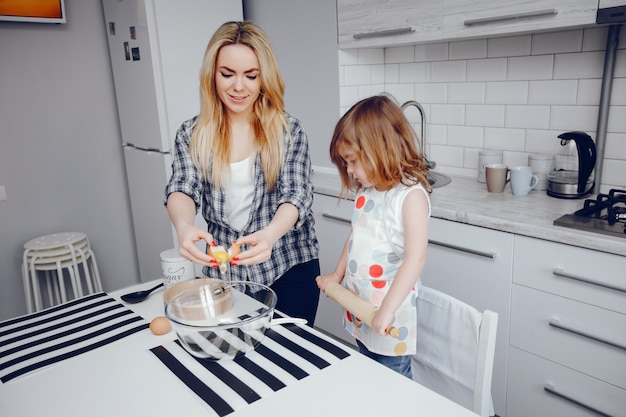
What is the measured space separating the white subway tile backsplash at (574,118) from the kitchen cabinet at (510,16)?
1.29 ft

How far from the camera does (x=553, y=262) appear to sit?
1598 mm

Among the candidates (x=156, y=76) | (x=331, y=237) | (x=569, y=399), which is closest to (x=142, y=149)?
(x=156, y=76)

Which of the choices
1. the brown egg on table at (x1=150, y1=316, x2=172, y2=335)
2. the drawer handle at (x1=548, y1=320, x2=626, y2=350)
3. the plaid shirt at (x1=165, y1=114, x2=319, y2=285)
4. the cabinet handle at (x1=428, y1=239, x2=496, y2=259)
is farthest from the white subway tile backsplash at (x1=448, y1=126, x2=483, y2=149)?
the brown egg on table at (x1=150, y1=316, x2=172, y2=335)

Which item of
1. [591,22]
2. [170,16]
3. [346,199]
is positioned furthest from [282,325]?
[170,16]

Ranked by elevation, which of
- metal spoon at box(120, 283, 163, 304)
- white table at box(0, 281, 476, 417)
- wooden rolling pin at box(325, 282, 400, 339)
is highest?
wooden rolling pin at box(325, 282, 400, 339)

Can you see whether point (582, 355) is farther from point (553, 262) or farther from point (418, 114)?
point (418, 114)

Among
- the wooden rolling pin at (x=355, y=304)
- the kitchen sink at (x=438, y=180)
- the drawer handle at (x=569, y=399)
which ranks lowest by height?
the drawer handle at (x=569, y=399)

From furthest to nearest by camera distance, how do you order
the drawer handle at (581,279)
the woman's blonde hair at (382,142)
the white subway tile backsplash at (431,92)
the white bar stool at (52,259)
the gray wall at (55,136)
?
the gray wall at (55,136) → the white bar stool at (52,259) → the white subway tile backsplash at (431,92) → the drawer handle at (581,279) → the woman's blonde hair at (382,142)

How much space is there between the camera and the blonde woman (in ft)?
4.21

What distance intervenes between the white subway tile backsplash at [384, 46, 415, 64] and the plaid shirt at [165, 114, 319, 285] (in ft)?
4.32

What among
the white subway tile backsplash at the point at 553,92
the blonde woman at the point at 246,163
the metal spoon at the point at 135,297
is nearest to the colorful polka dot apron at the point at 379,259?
the blonde woman at the point at 246,163

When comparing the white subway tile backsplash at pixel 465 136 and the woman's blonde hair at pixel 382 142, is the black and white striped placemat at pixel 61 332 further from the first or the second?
the white subway tile backsplash at pixel 465 136

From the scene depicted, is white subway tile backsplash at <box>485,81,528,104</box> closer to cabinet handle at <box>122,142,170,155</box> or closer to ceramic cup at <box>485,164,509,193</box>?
ceramic cup at <box>485,164,509,193</box>

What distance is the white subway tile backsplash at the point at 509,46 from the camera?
6.82ft
